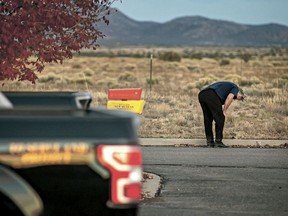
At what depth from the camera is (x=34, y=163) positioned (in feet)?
14.6

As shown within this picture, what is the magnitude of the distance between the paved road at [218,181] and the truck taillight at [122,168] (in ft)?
14.1

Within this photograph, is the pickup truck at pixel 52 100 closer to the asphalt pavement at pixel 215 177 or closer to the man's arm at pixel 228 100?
the asphalt pavement at pixel 215 177

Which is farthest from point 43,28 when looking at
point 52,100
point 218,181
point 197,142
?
point 197,142

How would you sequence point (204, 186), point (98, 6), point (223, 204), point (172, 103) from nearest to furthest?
1. point (223, 204)
2. point (204, 186)
3. point (98, 6)
4. point (172, 103)

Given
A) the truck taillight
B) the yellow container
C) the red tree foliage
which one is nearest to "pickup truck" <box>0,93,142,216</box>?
the truck taillight

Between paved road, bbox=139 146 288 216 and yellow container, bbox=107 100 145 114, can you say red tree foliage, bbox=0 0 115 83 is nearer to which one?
paved road, bbox=139 146 288 216

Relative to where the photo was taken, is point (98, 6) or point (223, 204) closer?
point (223, 204)

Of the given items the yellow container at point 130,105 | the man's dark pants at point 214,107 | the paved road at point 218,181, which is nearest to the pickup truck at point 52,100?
the paved road at point 218,181

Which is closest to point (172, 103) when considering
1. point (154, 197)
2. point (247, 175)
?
point (247, 175)

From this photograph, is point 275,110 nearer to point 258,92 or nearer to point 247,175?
point 258,92

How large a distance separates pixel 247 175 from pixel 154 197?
2.73 m

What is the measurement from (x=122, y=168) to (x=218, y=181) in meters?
7.25

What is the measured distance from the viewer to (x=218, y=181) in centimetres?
1159

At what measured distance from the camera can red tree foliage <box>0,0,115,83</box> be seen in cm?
1096
